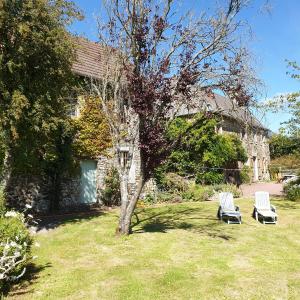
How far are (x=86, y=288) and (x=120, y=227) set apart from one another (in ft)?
14.2

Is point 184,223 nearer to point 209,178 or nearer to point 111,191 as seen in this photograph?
point 111,191

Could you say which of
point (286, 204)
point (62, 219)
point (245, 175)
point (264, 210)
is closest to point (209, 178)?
point (286, 204)

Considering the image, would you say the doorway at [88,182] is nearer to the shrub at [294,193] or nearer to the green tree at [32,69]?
the green tree at [32,69]

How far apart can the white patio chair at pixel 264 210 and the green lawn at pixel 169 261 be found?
0.41 meters

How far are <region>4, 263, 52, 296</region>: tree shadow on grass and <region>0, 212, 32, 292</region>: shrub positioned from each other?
15 cm

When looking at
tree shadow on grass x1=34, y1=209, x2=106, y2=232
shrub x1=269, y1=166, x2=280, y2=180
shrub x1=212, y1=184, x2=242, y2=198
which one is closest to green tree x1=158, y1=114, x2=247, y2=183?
shrub x1=212, y1=184, x2=242, y2=198

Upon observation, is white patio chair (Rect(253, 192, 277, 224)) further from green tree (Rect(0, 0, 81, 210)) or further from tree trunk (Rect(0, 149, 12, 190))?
tree trunk (Rect(0, 149, 12, 190))

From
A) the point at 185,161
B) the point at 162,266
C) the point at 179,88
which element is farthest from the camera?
the point at 185,161

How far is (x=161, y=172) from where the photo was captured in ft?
70.4

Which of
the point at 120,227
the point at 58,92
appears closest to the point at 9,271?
the point at 120,227

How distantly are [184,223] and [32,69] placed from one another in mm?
7516

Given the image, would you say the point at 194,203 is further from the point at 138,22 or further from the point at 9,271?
the point at 9,271

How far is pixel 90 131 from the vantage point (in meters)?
18.0

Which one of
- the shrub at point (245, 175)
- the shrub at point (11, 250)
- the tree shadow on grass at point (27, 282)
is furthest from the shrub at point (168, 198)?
the shrub at point (11, 250)
